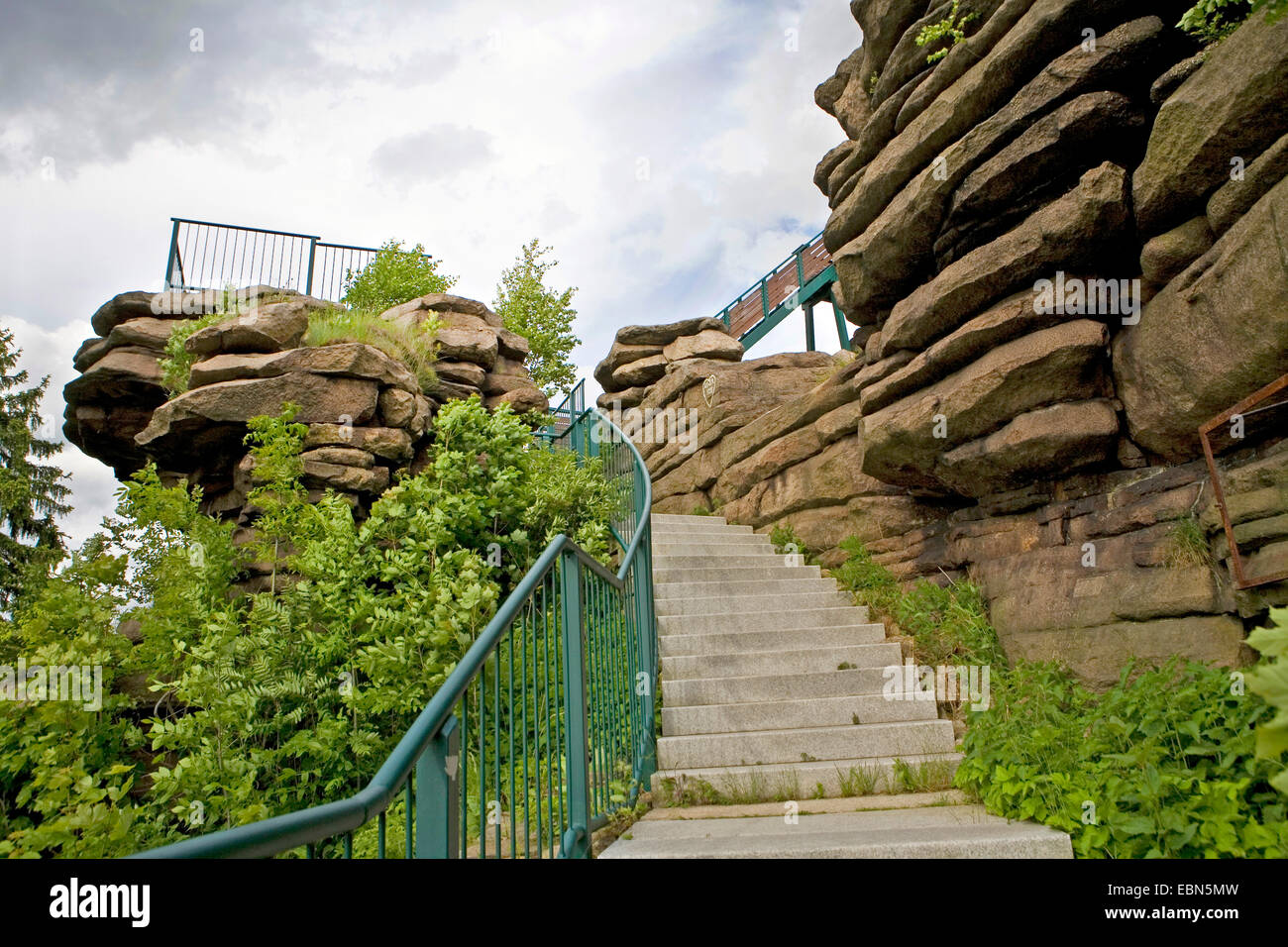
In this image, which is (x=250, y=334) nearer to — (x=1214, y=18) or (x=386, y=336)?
(x=386, y=336)

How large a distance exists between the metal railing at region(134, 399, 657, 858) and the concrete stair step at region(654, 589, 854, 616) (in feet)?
3.43

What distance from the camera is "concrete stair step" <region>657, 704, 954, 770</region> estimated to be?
459cm

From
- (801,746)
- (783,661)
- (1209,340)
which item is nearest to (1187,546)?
(1209,340)

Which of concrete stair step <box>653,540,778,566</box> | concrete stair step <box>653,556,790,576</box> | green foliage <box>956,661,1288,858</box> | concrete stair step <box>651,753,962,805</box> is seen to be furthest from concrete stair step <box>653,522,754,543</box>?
green foliage <box>956,661,1288,858</box>

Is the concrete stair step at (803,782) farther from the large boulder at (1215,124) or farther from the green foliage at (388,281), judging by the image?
the green foliage at (388,281)

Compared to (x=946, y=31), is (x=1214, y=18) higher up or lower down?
lower down

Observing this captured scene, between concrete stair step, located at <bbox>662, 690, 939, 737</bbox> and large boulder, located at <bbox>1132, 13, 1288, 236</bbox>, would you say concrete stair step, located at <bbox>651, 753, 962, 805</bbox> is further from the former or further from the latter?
large boulder, located at <bbox>1132, 13, 1288, 236</bbox>

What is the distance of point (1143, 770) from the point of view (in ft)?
10.6

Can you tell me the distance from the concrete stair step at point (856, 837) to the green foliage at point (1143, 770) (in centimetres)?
16

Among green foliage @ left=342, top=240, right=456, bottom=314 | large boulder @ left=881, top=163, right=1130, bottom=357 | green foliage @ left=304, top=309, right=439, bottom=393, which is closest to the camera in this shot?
large boulder @ left=881, top=163, right=1130, bottom=357

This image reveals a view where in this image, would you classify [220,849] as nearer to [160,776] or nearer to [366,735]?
[366,735]

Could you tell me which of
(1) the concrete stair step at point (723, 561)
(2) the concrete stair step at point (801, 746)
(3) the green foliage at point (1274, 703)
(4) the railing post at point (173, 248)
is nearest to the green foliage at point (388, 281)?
(4) the railing post at point (173, 248)

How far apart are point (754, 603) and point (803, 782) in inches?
102

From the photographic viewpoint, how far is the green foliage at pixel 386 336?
8.67 m
